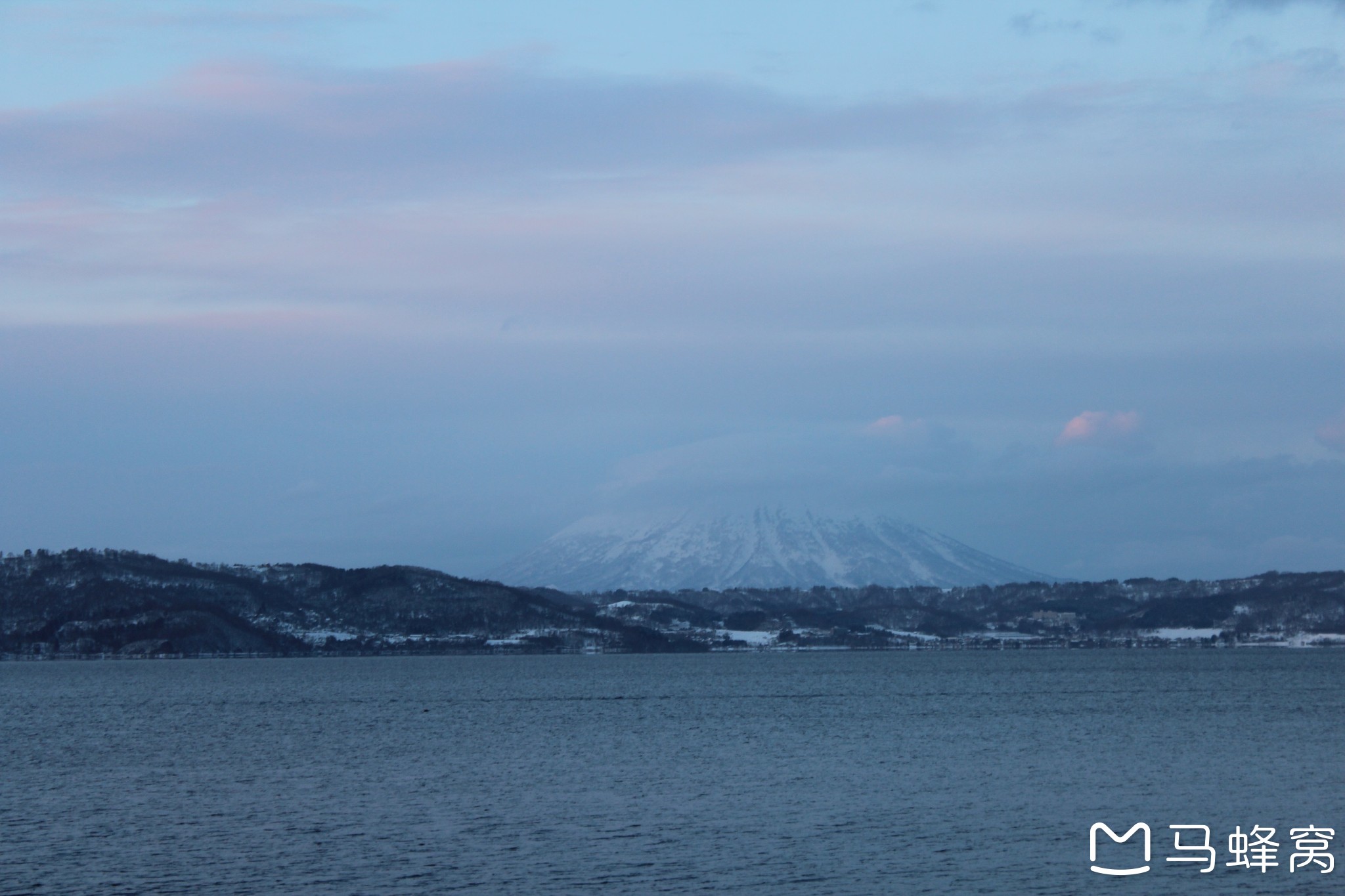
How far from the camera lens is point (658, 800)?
64312 mm

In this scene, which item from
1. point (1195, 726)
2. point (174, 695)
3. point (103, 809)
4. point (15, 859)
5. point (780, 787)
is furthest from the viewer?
point (174, 695)

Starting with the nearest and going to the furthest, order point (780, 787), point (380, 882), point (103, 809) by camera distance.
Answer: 1. point (380, 882)
2. point (103, 809)
3. point (780, 787)

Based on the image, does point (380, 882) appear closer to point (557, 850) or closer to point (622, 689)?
point (557, 850)

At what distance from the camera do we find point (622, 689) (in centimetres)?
19112

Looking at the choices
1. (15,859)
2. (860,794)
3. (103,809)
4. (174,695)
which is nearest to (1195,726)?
(860,794)

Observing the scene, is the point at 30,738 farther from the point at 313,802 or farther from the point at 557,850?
the point at 557,850

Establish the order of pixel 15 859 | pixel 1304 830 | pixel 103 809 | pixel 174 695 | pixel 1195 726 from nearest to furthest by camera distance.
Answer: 1. pixel 15 859
2. pixel 1304 830
3. pixel 103 809
4. pixel 1195 726
5. pixel 174 695

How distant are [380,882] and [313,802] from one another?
801 inches

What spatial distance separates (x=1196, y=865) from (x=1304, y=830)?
9.45m

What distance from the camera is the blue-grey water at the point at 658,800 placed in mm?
46781

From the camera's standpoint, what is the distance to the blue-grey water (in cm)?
4678

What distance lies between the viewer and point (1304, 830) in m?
54.2

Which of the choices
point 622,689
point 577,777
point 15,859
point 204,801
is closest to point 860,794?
point 577,777

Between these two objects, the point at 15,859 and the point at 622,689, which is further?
the point at 622,689
